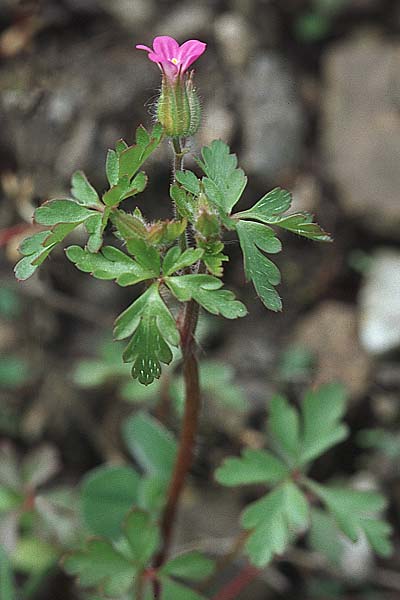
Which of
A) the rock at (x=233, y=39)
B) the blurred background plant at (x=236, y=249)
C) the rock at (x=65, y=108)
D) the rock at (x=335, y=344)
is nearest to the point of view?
the blurred background plant at (x=236, y=249)

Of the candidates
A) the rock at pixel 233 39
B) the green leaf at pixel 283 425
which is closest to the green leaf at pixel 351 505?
the green leaf at pixel 283 425

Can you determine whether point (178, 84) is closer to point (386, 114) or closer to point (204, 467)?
point (204, 467)

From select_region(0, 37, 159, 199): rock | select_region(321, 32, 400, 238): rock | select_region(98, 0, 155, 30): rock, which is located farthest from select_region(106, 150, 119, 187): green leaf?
select_region(98, 0, 155, 30): rock

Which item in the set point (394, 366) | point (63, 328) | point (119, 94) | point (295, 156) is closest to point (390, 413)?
point (394, 366)

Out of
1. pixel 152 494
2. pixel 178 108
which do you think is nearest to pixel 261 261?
pixel 178 108

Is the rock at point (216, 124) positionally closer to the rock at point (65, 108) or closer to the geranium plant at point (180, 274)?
the rock at point (65, 108)

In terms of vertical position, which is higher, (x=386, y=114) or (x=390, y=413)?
(x=386, y=114)
